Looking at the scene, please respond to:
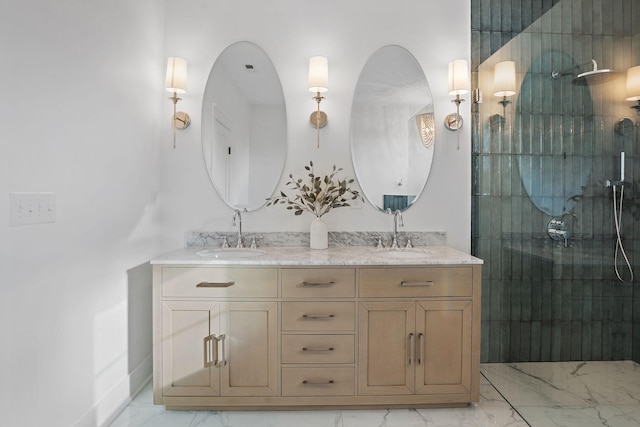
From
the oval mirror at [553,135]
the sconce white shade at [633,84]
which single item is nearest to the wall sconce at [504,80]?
the oval mirror at [553,135]

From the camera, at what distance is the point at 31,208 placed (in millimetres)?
1429

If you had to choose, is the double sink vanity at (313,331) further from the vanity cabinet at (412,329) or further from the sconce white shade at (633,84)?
the sconce white shade at (633,84)

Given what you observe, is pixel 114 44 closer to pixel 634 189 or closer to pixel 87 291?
pixel 87 291

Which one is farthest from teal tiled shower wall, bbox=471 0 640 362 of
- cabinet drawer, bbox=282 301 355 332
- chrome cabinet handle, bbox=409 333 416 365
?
cabinet drawer, bbox=282 301 355 332

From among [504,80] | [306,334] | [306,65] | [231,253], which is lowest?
[306,334]

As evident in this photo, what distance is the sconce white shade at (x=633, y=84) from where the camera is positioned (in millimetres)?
1353

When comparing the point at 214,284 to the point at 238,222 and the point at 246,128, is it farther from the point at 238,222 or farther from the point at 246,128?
the point at 246,128

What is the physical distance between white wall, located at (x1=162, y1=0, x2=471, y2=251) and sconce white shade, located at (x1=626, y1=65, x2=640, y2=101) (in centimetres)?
126

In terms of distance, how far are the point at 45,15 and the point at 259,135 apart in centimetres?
131

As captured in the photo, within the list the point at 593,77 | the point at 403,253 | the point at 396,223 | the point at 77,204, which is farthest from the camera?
the point at 396,223

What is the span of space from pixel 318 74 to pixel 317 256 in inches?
45.9

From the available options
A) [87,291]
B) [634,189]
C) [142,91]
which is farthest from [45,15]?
[634,189]

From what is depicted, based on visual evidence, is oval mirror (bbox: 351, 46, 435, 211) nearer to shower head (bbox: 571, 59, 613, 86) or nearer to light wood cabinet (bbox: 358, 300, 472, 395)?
light wood cabinet (bbox: 358, 300, 472, 395)

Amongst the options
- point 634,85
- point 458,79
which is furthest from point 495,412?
point 458,79
